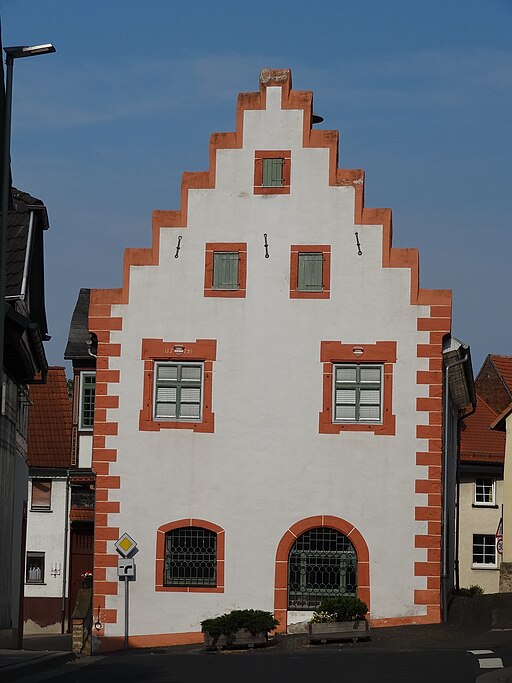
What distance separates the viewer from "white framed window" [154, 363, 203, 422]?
3462 cm

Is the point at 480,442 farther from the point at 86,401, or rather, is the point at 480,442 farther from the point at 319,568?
the point at 319,568

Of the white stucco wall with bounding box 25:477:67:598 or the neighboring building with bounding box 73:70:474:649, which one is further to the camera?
the white stucco wall with bounding box 25:477:67:598

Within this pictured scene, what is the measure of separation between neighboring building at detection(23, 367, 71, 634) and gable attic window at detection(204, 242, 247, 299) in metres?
19.9

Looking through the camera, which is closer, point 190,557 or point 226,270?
point 190,557

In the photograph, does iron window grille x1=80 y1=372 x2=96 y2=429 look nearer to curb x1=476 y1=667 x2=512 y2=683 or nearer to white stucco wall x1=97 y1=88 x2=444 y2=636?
white stucco wall x1=97 y1=88 x2=444 y2=636

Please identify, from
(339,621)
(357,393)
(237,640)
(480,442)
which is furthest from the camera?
(480,442)

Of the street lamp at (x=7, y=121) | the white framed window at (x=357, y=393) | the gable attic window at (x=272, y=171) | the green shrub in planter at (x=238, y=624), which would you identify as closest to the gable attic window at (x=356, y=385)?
the white framed window at (x=357, y=393)

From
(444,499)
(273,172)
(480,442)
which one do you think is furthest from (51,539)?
(273,172)

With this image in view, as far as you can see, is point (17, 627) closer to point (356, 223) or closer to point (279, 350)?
point (279, 350)

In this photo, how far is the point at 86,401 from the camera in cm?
4909

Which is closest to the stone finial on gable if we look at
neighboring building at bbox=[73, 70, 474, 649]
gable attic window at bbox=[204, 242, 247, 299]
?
neighboring building at bbox=[73, 70, 474, 649]

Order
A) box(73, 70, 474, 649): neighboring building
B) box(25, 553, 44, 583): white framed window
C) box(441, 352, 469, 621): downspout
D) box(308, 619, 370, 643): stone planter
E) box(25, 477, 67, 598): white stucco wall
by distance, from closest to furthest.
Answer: box(308, 619, 370, 643): stone planter < box(73, 70, 474, 649): neighboring building < box(441, 352, 469, 621): downspout < box(25, 477, 67, 598): white stucco wall < box(25, 553, 44, 583): white framed window

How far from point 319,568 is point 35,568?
68.4 ft

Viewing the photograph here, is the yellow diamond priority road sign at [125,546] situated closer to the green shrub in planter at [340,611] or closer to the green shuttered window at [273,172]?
the green shrub in planter at [340,611]
